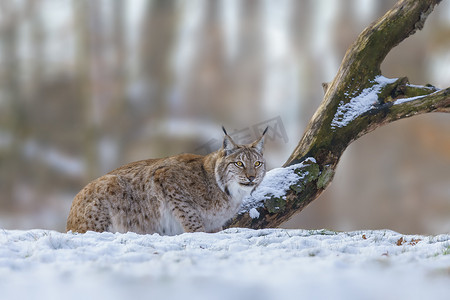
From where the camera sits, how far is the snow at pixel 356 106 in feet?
20.0

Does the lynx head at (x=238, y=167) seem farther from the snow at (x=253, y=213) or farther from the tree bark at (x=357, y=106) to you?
the tree bark at (x=357, y=106)

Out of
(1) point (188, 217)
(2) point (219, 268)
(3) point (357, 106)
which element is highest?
(3) point (357, 106)

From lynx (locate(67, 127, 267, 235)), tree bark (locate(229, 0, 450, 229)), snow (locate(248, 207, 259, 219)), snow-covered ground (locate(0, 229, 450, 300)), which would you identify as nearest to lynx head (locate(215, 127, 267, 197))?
lynx (locate(67, 127, 267, 235))

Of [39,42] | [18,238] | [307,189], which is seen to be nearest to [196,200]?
[307,189]

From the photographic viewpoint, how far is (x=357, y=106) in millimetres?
6133

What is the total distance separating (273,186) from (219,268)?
9.18 ft

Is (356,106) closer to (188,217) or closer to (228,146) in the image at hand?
(228,146)

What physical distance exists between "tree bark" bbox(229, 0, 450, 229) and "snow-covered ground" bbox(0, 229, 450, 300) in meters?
1.50

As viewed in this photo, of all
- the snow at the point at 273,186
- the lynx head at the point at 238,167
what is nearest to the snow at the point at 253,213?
the snow at the point at 273,186

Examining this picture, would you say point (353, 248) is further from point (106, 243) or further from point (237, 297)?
point (106, 243)

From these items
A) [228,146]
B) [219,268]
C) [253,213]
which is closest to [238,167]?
[228,146]

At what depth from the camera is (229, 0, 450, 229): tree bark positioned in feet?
19.8

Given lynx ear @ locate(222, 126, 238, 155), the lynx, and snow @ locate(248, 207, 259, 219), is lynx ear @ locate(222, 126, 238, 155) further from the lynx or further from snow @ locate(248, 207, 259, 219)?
snow @ locate(248, 207, 259, 219)

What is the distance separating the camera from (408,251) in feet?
13.2
